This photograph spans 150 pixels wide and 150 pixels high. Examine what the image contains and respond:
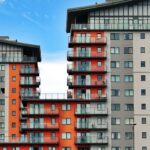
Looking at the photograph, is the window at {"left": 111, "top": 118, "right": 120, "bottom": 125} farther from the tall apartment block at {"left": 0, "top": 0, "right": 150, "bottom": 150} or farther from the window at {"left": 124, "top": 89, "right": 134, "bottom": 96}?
the window at {"left": 124, "top": 89, "right": 134, "bottom": 96}

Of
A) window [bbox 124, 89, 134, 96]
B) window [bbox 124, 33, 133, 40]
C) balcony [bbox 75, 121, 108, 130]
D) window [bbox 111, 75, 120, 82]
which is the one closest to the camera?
balcony [bbox 75, 121, 108, 130]

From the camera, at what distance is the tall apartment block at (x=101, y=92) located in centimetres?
16525

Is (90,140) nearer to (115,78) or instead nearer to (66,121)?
(66,121)

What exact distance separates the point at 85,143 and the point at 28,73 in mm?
35886

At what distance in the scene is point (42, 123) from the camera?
16638 centimetres

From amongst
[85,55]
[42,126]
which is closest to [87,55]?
[85,55]

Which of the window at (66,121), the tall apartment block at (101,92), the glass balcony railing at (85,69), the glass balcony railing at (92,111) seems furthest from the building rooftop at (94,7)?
the window at (66,121)

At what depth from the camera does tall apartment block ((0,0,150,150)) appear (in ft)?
542

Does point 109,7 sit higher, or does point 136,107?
point 109,7

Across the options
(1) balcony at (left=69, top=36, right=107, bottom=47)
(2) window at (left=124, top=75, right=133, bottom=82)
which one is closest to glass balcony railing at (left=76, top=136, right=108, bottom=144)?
(2) window at (left=124, top=75, right=133, bottom=82)

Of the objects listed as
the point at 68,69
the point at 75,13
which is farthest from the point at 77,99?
the point at 75,13

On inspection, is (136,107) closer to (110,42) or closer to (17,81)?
(110,42)

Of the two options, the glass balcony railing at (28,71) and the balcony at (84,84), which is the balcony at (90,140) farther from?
the glass balcony railing at (28,71)

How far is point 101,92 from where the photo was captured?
169 metres
